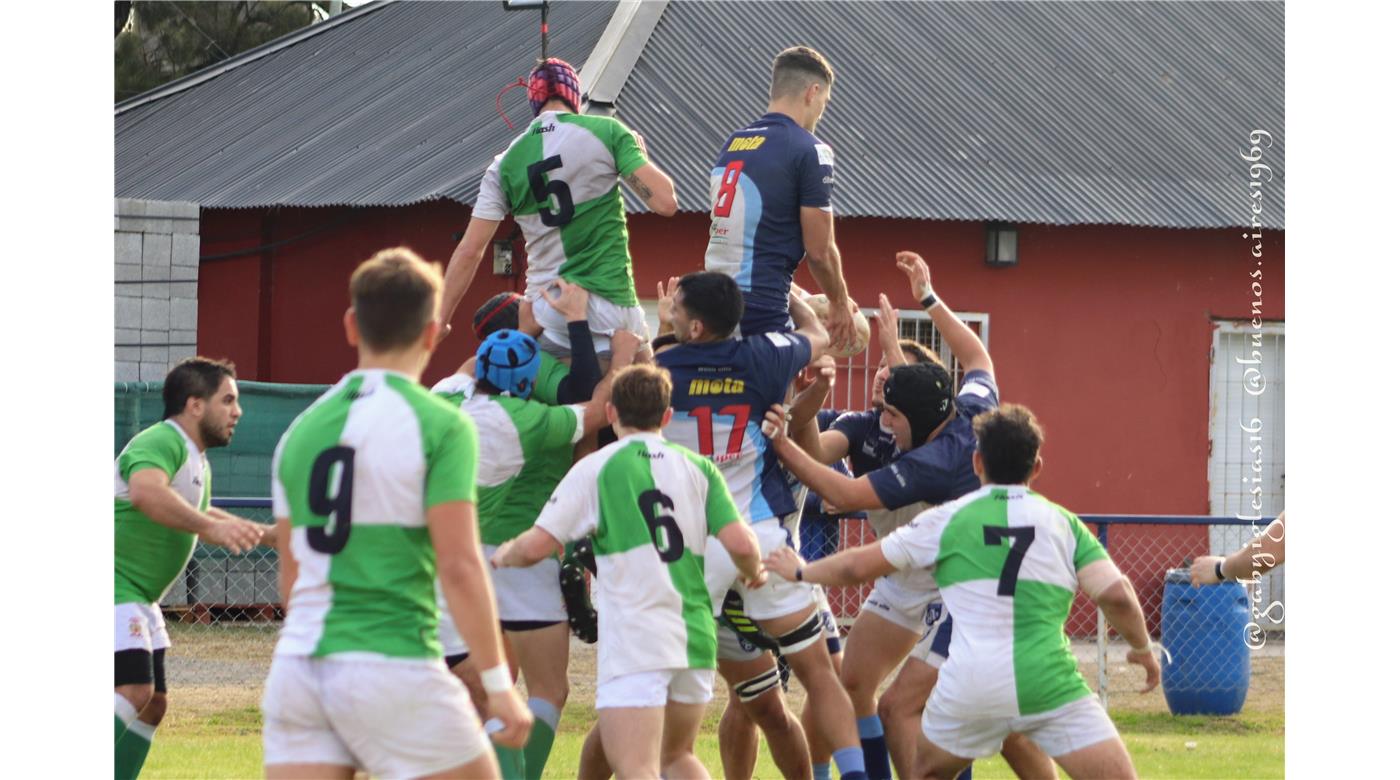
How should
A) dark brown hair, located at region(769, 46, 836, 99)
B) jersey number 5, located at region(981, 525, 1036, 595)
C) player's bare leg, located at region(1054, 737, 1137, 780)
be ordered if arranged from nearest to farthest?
player's bare leg, located at region(1054, 737, 1137, 780), jersey number 5, located at region(981, 525, 1036, 595), dark brown hair, located at region(769, 46, 836, 99)

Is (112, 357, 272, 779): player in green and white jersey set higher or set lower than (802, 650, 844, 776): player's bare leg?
higher

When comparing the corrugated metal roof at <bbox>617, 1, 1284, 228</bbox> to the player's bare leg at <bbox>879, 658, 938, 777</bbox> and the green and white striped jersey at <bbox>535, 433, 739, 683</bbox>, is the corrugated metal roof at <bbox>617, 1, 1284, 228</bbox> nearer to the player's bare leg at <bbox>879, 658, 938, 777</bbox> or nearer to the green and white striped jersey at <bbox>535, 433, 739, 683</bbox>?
the player's bare leg at <bbox>879, 658, 938, 777</bbox>

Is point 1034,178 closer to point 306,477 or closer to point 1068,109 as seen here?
point 1068,109

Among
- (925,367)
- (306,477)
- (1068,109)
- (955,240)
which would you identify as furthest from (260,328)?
(306,477)

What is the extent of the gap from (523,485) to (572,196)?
1.34m

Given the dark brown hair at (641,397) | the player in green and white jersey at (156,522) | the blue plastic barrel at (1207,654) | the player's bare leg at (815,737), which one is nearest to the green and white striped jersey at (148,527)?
the player in green and white jersey at (156,522)

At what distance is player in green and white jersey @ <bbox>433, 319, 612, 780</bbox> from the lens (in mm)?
7746

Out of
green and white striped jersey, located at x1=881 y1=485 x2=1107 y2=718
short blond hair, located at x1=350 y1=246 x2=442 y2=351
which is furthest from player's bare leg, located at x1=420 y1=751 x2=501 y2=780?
green and white striped jersey, located at x1=881 y1=485 x2=1107 y2=718

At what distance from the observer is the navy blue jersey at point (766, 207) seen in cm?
834

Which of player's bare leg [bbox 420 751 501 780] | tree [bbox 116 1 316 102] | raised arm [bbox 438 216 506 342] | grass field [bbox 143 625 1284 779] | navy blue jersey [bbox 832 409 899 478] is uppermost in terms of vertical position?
tree [bbox 116 1 316 102]

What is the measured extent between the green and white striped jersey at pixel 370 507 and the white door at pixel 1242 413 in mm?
15378

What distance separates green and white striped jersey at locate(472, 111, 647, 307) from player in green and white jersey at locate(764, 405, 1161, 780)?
76.3 inches

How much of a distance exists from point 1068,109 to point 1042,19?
79.5 inches

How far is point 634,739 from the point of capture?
679 cm
